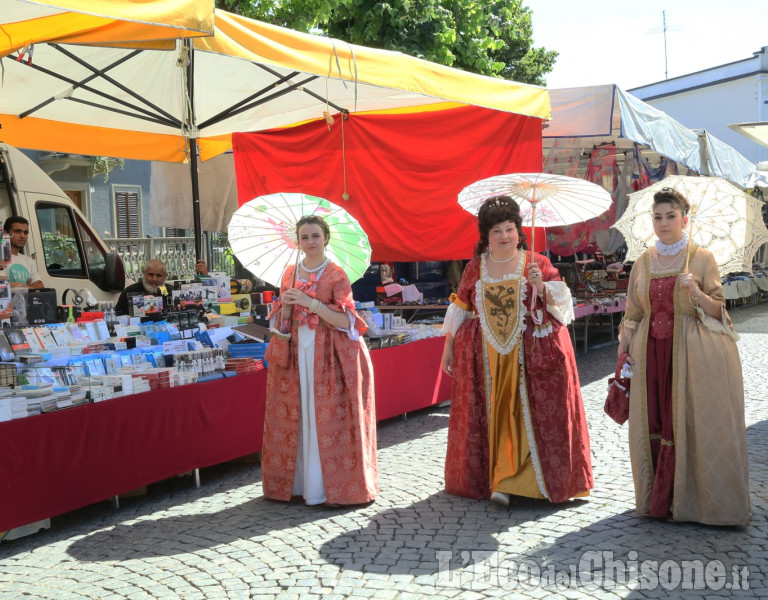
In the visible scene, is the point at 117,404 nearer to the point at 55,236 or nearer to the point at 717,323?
the point at 717,323

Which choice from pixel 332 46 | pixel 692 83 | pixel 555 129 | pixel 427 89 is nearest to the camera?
pixel 332 46

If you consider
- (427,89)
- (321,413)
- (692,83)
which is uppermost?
(692,83)

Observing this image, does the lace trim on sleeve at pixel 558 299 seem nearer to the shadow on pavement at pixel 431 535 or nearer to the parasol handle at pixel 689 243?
the parasol handle at pixel 689 243

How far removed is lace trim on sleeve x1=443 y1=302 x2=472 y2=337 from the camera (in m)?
5.07

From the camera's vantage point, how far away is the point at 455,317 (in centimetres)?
507

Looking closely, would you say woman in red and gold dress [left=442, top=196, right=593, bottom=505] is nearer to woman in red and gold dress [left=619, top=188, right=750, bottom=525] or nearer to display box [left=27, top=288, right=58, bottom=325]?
woman in red and gold dress [left=619, top=188, right=750, bottom=525]

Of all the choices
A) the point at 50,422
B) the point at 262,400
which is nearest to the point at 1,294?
the point at 50,422

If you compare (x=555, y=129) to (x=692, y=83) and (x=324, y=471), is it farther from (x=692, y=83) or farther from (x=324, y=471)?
(x=692, y=83)

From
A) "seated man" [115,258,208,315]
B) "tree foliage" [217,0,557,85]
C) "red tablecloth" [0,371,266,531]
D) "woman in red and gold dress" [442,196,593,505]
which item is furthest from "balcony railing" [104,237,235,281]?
"woman in red and gold dress" [442,196,593,505]

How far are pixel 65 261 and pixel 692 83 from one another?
95.0ft

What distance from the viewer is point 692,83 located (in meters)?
31.8

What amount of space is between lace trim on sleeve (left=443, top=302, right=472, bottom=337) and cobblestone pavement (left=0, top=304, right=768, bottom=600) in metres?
1.05

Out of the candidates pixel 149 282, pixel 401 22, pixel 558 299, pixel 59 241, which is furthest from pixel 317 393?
pixel 401 22


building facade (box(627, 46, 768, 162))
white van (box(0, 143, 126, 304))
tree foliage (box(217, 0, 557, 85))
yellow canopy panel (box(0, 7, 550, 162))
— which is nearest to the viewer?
yellow canopy panel (box(0, 7, 550, 162))
